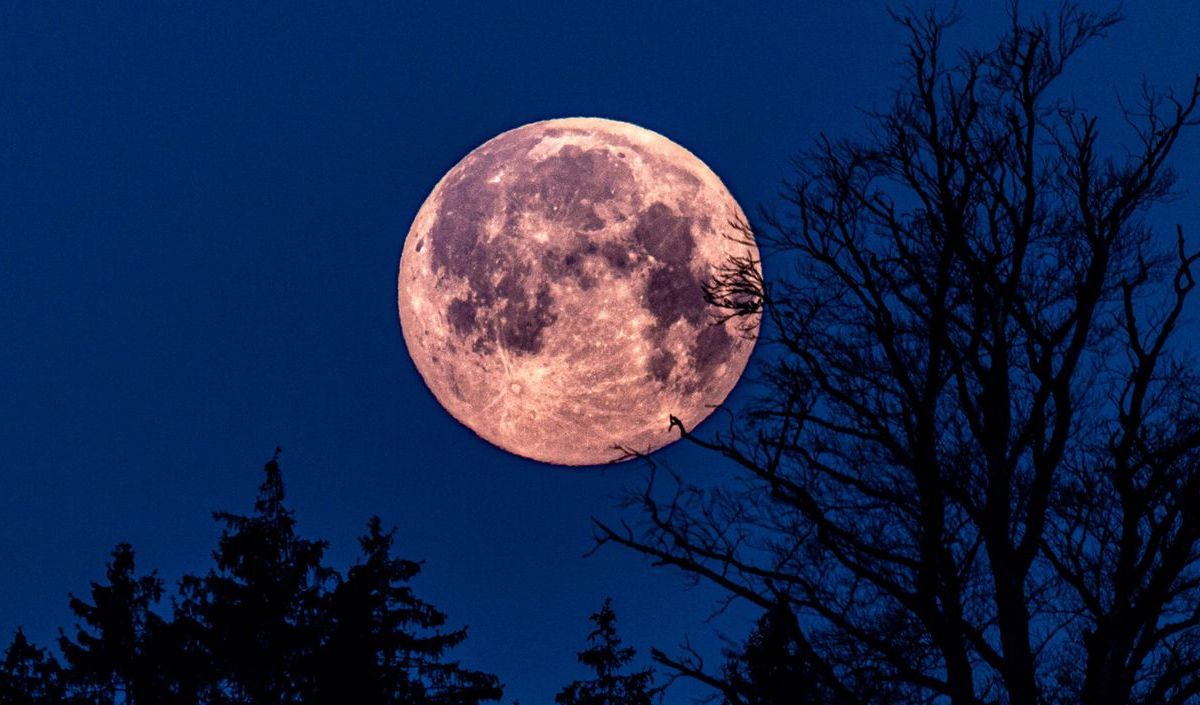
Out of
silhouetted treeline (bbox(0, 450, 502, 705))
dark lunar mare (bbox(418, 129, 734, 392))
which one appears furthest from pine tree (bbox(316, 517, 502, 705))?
dark lunar mare (bbox(418, 129, 734, 392))

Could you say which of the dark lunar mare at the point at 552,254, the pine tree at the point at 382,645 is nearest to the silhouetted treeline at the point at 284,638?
the pine tree at the point at 382,645

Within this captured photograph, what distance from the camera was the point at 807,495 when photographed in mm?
10500

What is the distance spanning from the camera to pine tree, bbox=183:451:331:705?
77.9ft

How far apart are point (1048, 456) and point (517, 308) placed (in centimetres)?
689

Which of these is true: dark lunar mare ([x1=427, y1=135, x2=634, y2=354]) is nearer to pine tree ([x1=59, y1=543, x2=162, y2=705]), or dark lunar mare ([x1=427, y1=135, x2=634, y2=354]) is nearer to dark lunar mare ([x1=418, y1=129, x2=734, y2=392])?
dark lunar mare ([x1=418, y1=129, x2=734, y2=392])

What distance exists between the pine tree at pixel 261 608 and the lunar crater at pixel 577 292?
9.63m

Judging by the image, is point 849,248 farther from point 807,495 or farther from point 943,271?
point 807,495

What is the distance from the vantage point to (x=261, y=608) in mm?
24172

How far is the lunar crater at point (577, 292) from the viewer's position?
15.2 meters

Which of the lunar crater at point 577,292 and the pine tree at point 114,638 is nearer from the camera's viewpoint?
the lunar crater at point 577,292

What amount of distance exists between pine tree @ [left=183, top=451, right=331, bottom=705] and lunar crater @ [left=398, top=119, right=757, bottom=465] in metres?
A: 9.63

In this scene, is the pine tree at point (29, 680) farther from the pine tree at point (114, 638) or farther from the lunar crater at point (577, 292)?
the lunar crater at point (577, 292)

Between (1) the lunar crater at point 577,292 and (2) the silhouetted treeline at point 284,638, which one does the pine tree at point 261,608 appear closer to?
(2) the silhouetted treeline at point 284,638

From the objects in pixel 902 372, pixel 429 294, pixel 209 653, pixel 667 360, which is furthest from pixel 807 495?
pixel 209 653
